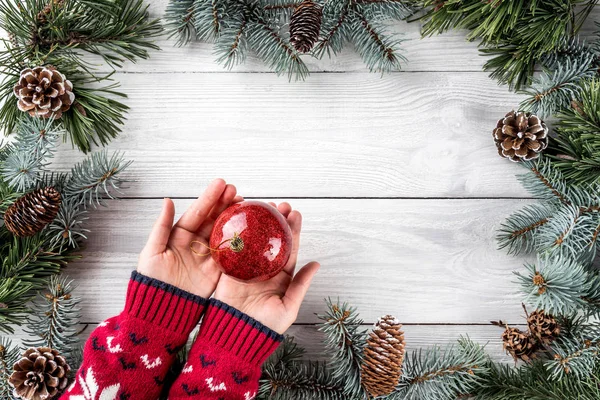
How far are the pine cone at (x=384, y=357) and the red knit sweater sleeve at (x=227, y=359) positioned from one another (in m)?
0.18

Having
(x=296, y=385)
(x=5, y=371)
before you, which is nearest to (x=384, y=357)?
(x=296, y=385)

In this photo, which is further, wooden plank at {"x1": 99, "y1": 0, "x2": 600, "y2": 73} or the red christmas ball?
wooden plank at {"x1": 99, "y1": 0, "x2": 600, "y2": 73}

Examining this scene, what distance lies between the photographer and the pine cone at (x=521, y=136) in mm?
1039

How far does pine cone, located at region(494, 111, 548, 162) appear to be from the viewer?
104 cm

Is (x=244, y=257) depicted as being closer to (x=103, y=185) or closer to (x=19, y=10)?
(x=103, y=185)

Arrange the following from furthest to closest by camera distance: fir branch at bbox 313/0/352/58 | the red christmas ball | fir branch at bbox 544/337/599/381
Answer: fir branch at bbox 313/0/352/58 → fir branch at bbox 544/337/599/381 → the red christmas ball

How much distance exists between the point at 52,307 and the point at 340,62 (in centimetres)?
81

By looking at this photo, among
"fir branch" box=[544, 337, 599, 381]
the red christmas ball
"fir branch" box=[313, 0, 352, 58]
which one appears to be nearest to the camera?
the red christmas ball

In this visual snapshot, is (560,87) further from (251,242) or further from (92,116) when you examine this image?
(92,116)

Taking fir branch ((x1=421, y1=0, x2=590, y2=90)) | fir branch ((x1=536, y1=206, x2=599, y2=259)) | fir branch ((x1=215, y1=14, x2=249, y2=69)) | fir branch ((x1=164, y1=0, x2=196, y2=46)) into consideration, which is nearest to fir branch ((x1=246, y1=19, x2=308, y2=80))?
fir branch ((x1=215, y1=14, x2=249, y2=69))

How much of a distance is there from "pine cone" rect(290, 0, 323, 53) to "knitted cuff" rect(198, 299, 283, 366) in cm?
56

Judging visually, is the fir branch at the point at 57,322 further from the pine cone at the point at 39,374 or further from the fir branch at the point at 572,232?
the fir branch at the point at 572,232

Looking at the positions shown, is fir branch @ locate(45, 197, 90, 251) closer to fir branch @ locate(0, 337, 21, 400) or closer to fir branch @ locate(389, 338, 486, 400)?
fir branch @ locate(0, 337, 21, 400)

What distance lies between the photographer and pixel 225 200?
1034 mm
